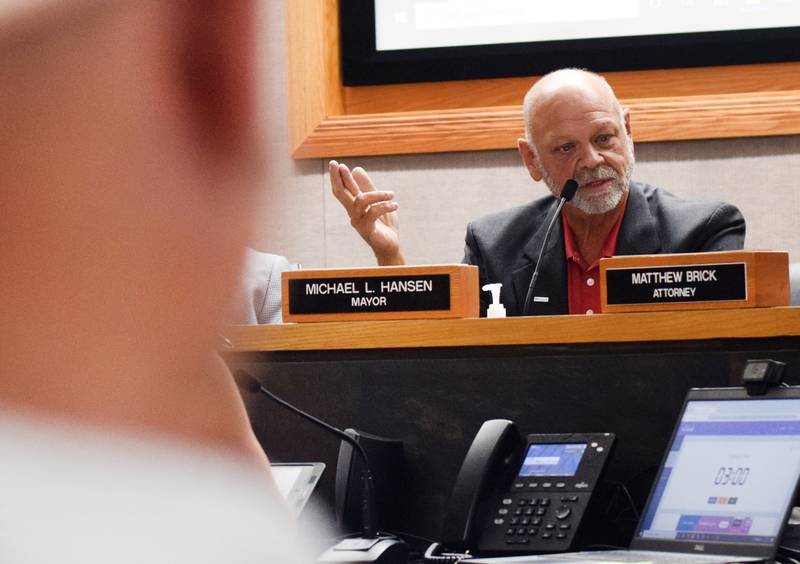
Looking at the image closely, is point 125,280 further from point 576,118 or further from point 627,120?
point 627,120

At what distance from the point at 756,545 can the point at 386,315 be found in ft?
1.76

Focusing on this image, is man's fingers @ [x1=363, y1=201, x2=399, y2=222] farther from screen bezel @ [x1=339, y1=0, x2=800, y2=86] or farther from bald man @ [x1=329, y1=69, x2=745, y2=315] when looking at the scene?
screen bezel @ [x1=339, y1=0, x2=800, y2=86]

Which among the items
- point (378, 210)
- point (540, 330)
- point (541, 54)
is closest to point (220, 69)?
point (540, 330)

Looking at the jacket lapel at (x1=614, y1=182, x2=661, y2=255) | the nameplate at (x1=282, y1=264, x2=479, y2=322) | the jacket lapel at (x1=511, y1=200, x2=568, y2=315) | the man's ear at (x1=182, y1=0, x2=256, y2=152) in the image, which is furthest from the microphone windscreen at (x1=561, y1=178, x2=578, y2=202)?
the man's ear at (x1=182, y1=0, x2=256, y2=152)

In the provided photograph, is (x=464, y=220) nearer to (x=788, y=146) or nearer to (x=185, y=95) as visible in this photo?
(x=788, y=146)

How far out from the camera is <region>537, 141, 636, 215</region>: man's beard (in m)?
2.81

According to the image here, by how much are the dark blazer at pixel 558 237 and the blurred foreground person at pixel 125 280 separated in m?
2.22

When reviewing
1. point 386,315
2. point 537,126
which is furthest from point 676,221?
point 386,315

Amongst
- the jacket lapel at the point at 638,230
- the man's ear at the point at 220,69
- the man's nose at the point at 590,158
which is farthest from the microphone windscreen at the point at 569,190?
the man's ear at the point at 220,69

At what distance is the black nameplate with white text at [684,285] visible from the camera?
140cm

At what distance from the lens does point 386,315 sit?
4.87ft

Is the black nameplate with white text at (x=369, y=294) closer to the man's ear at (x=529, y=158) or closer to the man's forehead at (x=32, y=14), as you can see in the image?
the man's forehead at (x=32, y=14)

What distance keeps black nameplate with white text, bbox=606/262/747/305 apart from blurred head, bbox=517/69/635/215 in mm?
1401

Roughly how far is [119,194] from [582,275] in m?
2.59
